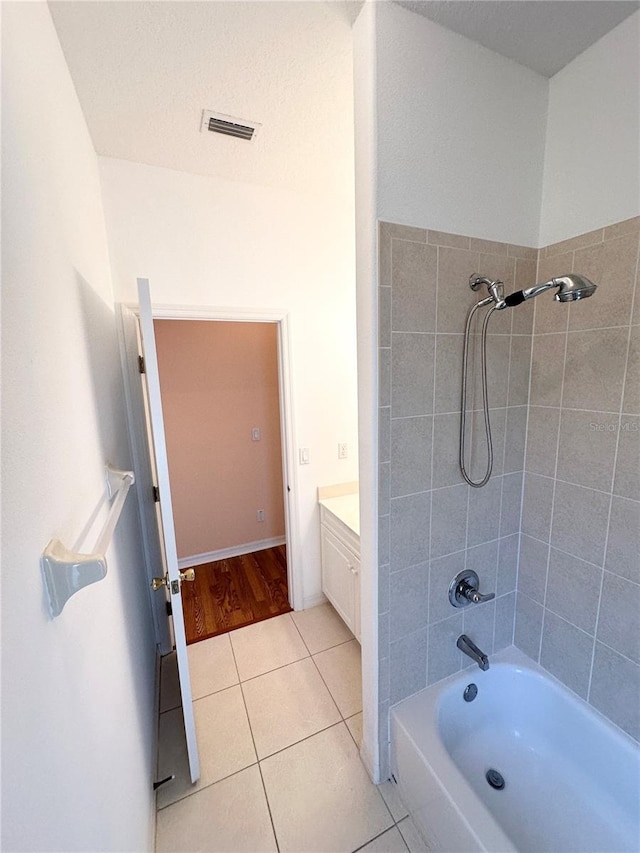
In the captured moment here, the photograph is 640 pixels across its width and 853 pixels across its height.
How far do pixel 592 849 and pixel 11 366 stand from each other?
85.1 inches

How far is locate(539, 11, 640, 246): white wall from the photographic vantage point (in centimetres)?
110

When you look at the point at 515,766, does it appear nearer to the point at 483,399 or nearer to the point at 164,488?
the point at 483,399

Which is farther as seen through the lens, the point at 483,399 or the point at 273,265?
the point at 273,265

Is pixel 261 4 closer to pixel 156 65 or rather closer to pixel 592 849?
pixel 156 65

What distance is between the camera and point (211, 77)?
122 centimetres

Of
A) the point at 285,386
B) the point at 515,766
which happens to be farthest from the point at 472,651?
the point at 285,386

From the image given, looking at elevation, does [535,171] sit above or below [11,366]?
above

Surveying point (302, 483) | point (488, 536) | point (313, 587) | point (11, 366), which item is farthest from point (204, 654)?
point (11, 366)

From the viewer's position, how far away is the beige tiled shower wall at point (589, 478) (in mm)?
1163


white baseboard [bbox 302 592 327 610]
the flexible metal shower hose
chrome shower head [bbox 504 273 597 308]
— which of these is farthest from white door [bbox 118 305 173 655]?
chrome shower head [bbox 504 273 597 308]

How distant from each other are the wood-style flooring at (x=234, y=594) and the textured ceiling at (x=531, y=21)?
3041mm

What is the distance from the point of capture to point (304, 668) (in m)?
1.97

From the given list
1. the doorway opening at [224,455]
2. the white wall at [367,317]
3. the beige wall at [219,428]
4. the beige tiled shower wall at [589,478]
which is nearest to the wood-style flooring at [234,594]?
the doorway opening at [224,455]

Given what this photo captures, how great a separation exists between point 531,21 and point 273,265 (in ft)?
4.54
